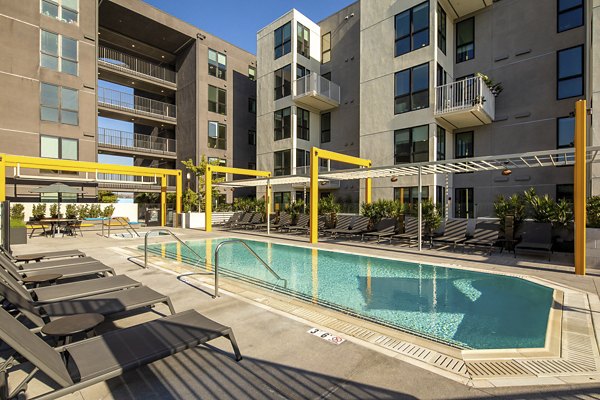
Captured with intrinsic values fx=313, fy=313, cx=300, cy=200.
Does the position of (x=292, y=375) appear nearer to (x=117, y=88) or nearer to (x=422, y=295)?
(x=422, y=295)

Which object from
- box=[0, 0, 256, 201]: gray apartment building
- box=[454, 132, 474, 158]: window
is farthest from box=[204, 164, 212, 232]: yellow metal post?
box=[454, 132, 474, 158]: window

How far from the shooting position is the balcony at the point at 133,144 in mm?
23281

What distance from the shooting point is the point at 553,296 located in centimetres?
546

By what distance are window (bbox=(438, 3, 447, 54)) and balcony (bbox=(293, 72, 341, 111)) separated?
7.35 metres

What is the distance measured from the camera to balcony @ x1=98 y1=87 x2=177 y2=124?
23.5 metres

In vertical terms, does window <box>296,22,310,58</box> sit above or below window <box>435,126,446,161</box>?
above

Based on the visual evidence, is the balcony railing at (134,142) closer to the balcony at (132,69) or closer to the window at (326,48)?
the balcony at (132,69)

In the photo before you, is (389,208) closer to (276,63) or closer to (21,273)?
(21,273)

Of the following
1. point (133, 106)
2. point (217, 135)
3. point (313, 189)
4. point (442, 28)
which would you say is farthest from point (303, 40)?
point (313, 189)

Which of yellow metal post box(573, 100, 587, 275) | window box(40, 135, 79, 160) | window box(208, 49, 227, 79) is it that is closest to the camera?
yellow metal post box(573, 100, 587, 275)

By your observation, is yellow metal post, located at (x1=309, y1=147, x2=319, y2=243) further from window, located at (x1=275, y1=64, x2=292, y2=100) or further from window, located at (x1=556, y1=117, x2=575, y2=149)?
window, located at (x1=275, y1=64, x2=292, y2=100)

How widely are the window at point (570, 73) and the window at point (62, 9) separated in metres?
27.8

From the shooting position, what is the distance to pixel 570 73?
1362 centimetres

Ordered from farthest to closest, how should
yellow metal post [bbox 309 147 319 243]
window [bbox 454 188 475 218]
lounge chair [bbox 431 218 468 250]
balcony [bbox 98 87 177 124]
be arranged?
balcony [bbox 98 87 177 124] < window [bbox 454 188 475 218] < yellow metal post [bbox 309 147 319 243] < lounge chair [bbox 431 218 468 250]
